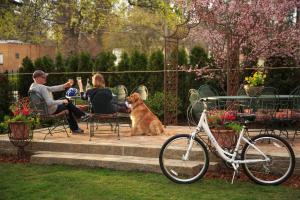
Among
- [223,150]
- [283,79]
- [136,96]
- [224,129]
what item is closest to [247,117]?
[224,129]

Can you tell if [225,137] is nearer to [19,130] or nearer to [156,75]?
[19,130]

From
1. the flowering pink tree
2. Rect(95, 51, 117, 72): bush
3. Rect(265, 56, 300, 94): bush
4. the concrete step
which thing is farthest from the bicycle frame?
Rect(95, 51, 117, 72): bush

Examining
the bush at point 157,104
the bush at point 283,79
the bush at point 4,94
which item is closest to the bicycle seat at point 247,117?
the bush at point 283,79

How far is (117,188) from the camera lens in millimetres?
6176

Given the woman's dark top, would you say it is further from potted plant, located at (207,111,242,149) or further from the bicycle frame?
the bicycle frame

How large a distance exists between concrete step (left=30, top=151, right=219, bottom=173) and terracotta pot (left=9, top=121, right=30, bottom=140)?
40 centimetres

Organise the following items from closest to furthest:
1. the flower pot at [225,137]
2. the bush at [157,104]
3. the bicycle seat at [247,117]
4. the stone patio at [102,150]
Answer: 1. the flower pot at [225,137]
2. the stone patio at [102,150]
3. the bicycle seat at [247,117]
4. the bush at [157,104]

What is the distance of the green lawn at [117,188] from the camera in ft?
19.1

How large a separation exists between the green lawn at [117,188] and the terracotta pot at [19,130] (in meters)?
1.13

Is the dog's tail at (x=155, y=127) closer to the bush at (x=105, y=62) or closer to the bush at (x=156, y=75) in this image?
the bush at (x=156, y=75)

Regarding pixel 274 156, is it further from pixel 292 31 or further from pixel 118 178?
pixel 292 31

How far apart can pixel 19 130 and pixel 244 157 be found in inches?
155

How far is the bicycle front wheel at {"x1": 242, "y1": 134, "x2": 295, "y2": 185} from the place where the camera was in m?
6.29

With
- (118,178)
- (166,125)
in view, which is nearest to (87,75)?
(166,125)
